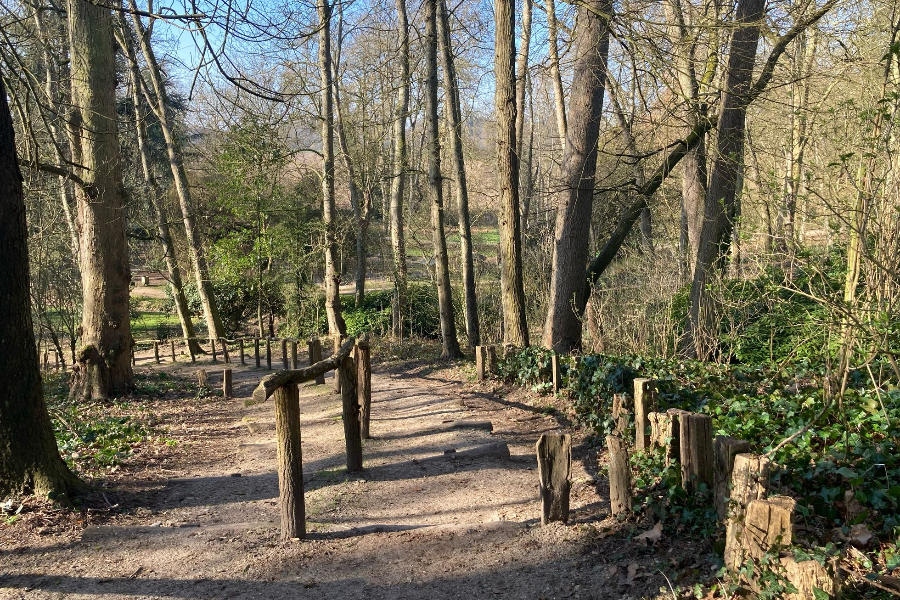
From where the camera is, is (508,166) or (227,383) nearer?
(508,166)

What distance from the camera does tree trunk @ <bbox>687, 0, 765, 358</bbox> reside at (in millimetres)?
8984

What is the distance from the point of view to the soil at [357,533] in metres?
4.46

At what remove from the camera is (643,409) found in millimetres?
5789

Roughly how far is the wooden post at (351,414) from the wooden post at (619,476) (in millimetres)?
2830

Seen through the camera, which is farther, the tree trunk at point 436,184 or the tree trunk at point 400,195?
the tree trunk at point 400,195

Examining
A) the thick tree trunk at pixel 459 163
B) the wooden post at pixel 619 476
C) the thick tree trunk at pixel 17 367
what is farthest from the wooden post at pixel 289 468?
the thick tree trunk at pixel 459 163

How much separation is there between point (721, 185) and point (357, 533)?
7.49 meters

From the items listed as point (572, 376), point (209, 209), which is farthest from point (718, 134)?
point (209, 209)

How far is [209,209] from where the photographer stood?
24.0 m

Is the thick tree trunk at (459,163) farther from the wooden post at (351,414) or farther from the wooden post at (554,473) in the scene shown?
the wooden post at (554,473)

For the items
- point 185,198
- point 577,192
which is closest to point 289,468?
point 577,192

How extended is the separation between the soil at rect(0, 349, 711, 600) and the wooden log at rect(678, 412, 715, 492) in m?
0.44

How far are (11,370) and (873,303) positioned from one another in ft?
22.3

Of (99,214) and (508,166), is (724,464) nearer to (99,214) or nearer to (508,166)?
(508,166)
